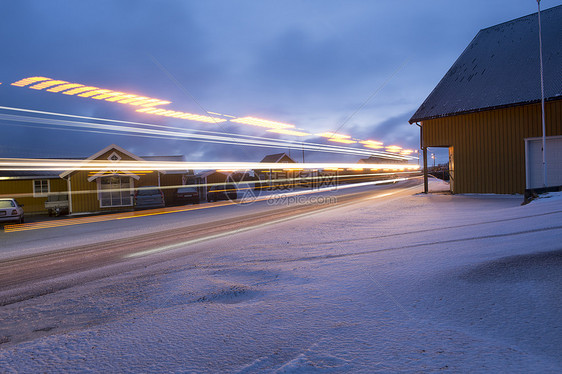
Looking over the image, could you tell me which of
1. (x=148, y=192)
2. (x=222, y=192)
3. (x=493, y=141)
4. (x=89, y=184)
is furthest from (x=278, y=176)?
(x=493, y=141)

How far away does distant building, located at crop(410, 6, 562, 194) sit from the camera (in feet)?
49.8

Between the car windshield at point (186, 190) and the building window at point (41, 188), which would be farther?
the building window at point (41, 188)

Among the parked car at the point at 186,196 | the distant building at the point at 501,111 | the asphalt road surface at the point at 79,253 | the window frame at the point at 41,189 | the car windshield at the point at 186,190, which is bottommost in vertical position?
the asphalt road surface at the point at 79,253

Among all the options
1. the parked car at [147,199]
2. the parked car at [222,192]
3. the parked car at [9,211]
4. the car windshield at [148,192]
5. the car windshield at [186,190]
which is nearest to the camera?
the parked car at [9,211]

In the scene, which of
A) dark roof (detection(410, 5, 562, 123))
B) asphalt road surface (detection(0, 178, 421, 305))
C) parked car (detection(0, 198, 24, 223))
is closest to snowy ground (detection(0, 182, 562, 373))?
asphalt road surface (detection(0, 178, 421, 305))

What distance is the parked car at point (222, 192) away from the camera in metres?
29.1

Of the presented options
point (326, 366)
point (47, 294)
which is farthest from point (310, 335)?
point (47, 294)

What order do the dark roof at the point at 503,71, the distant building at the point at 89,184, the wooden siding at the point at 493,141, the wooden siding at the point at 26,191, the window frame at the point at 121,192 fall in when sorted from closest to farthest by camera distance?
the wooden siding at the point at 493,141 < the dark roof at the point at 503,71 < the distant building at the point at 89,184 < the window frame at the point at 121,192 < the wooden siding at the point at 26,191

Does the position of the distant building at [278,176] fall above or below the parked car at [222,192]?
above

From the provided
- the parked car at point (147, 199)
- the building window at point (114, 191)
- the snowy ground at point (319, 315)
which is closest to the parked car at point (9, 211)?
the parked car at point (147, 199)

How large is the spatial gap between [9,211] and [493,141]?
22885 millimetres

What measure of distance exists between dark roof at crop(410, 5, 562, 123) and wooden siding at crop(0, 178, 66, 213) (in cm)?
2700

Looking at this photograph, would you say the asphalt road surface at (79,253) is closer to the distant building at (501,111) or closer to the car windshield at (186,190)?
the distant building at (501,111)

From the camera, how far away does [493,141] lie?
16.4 metres
